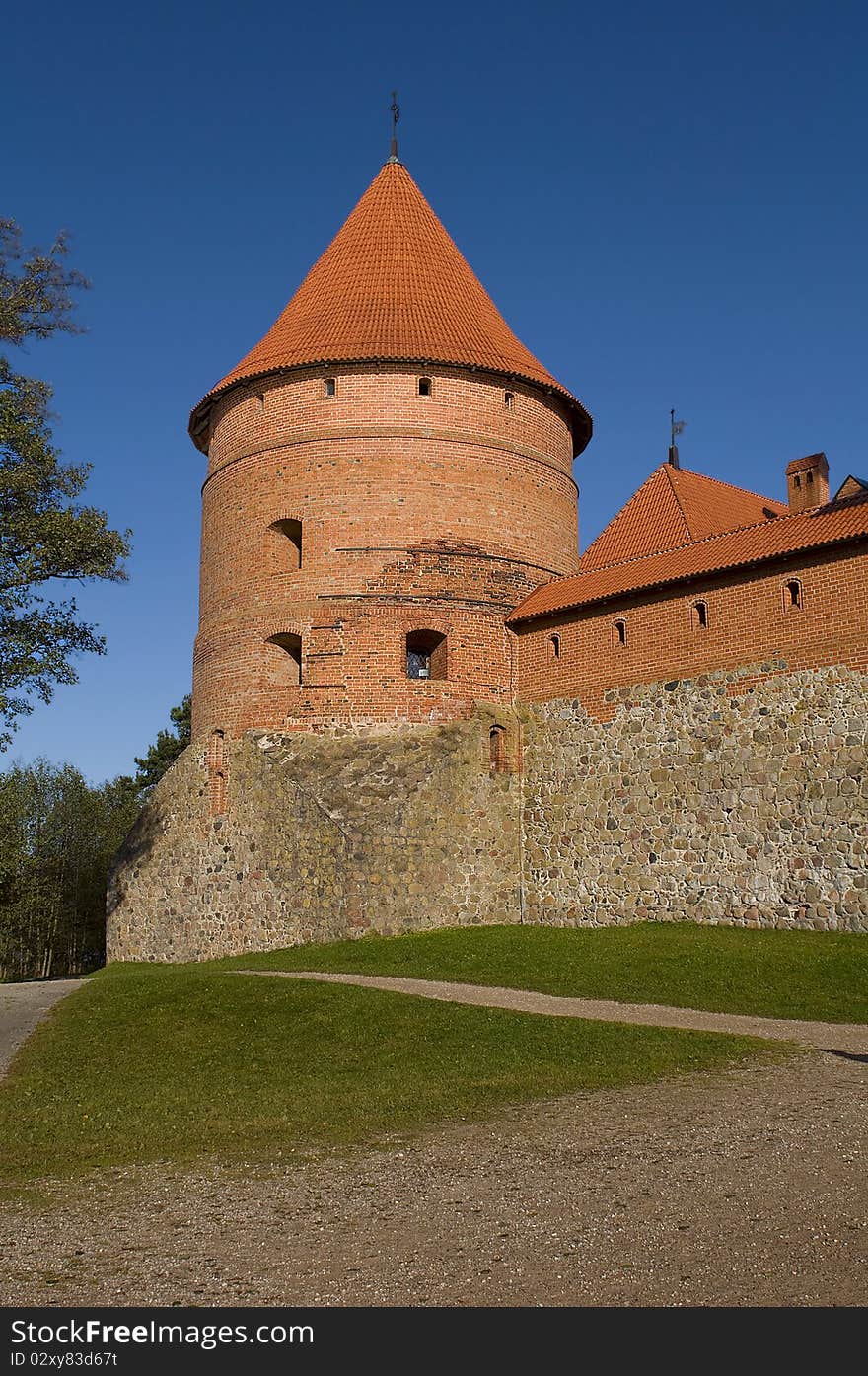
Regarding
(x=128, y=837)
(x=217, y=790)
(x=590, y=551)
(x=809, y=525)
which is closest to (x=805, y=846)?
(x=809, y=525)

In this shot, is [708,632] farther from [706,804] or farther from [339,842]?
[339,842]

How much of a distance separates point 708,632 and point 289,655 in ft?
20.7

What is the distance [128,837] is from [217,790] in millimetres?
2316

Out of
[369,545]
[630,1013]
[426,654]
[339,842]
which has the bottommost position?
[630,1013]

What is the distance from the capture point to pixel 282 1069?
830 cm

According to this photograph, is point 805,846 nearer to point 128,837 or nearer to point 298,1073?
point 298,1073

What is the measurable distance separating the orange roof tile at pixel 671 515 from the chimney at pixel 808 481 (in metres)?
0.72

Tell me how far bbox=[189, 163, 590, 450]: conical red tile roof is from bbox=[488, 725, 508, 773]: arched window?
18.7 feet

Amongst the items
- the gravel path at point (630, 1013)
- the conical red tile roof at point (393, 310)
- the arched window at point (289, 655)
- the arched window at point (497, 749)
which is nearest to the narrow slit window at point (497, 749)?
the arched window at point (497, 749)

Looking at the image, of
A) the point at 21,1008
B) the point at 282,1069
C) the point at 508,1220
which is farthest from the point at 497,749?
the point at 508,1220

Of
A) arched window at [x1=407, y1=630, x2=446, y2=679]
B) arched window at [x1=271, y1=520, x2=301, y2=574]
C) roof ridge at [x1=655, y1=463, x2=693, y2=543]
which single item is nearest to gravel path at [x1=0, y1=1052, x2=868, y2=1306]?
arched window at [x1=407, y1=630, x2=446, y2=679]

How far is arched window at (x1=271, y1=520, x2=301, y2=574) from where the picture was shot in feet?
59.0

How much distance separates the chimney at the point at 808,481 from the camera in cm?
1877

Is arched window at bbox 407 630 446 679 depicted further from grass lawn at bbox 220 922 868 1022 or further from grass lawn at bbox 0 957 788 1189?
grass lawn at bbox 0 957 788 1189
